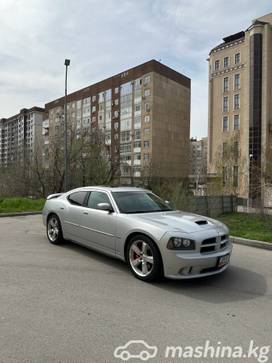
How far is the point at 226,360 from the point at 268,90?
190 feet

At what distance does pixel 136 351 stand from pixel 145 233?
84.4 inches

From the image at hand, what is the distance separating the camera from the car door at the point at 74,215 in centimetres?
655

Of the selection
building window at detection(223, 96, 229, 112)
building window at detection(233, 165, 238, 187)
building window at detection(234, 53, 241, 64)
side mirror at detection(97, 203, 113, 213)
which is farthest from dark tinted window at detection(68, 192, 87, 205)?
building window at detection(234, 53, 241, 64)

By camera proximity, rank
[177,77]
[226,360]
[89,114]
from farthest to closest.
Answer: [89,114], [177,77], [226,360]

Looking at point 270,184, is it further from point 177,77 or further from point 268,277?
point 177,77

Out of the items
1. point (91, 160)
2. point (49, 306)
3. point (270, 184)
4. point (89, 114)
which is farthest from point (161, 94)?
point (49, 306)

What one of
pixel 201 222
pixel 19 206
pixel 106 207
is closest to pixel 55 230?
pixel 106 207

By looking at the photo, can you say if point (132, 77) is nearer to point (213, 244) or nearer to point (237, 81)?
point (237, 81)

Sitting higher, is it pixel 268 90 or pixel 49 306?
pixel 268 90

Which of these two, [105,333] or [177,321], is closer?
[105,333]

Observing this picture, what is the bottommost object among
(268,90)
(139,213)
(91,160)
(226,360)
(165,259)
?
(226,360)

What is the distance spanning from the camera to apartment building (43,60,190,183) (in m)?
69.3

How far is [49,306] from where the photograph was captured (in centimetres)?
393

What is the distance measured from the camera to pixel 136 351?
3.01 m
